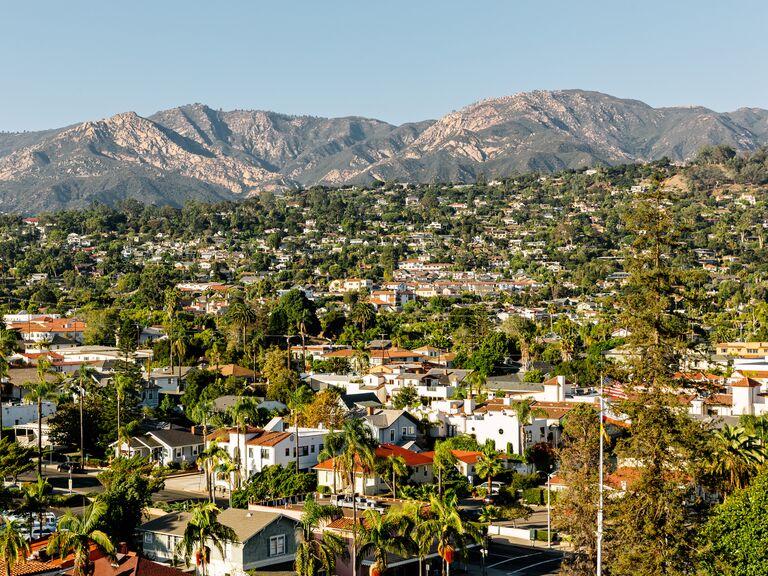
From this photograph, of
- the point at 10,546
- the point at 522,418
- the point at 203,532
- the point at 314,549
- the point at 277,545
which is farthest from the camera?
the point at 522,418

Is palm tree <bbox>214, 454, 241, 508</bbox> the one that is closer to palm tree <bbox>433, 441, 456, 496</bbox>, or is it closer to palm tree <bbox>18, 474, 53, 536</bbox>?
palm tree <bbox>18, 474, 53, 536</bbox>

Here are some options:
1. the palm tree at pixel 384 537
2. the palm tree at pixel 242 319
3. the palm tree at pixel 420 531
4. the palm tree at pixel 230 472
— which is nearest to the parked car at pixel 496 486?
the palm tree at pixel 230 472

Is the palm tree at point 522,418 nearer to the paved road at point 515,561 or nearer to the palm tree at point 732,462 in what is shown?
the paved road at point 515,561

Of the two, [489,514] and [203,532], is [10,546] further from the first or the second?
[489,514]

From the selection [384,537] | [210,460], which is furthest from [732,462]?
[210,460]

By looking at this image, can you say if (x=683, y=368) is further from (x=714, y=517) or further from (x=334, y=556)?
(x=334, y=556)

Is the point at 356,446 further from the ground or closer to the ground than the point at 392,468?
further from the ground

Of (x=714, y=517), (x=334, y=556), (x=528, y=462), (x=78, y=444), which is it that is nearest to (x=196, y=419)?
(x=78, y=444)
